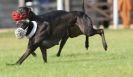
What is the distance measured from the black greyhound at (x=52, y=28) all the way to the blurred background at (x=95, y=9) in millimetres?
14590

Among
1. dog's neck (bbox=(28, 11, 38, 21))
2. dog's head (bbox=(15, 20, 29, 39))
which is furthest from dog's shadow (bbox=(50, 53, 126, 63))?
dog's head (bbox=(15, 20, 29, 39))

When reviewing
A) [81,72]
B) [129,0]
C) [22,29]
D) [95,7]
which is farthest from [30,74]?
[95,7]

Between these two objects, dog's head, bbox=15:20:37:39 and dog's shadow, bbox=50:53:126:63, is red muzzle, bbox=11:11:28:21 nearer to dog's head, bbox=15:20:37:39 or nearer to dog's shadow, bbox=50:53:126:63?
dog's head, bbox=15:20:37:39

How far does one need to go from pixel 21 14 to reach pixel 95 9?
756 inches

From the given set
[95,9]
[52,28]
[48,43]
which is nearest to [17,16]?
[48,43]

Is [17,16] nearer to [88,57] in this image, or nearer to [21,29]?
[21,29]

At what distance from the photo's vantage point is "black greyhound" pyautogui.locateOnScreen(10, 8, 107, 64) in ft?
42.6

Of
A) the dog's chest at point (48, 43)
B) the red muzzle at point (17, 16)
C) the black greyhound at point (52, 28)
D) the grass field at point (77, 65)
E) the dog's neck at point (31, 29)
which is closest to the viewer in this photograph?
the grass field at point (77, 65)

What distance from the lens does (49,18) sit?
13.4 meters

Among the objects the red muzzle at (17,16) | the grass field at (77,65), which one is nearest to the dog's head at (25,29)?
the red muzzle at (17,16)

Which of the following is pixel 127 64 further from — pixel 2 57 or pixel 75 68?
pixel 2 57

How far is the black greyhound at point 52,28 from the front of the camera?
13.0 metres

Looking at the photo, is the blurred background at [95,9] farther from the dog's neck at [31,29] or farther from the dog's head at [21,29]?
the dog's head at [21,29]

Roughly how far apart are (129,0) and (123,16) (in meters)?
0.75
